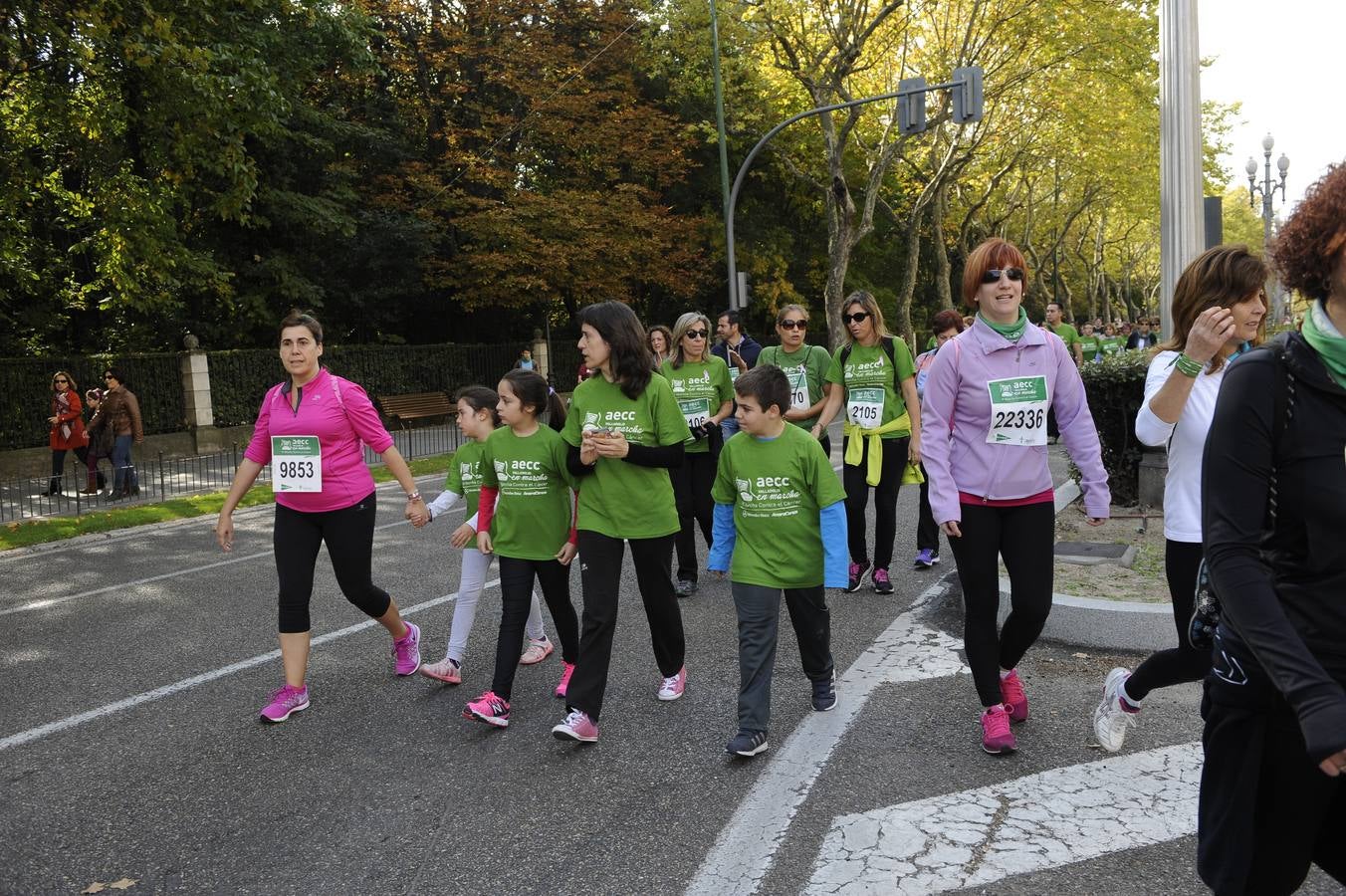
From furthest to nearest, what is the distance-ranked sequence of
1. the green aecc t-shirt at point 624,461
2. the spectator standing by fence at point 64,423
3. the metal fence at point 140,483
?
1. the spectator standing by fence at point 64,423
2. the metal fence at point 140,483
3. the green aecc t-shirt at point 624,461

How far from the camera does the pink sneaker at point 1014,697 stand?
176 inches

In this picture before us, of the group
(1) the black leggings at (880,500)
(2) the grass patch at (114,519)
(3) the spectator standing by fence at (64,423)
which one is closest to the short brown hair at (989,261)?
(1) the black leggings at (880,500)

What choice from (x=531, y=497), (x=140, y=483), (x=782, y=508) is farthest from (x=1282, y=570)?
(x=140, y=483)

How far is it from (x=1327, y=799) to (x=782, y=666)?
3.55 metres

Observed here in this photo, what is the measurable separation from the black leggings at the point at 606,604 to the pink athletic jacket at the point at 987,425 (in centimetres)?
124

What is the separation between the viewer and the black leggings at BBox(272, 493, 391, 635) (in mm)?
4992

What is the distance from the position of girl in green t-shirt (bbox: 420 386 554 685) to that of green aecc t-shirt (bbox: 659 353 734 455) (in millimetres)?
1848

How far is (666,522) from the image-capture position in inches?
185

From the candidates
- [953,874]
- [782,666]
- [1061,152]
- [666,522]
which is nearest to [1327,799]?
[953,874]

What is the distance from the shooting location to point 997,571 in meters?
4.25

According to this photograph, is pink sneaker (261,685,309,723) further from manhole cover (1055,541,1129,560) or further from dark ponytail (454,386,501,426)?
manhole cover (1055,541,1129,560)

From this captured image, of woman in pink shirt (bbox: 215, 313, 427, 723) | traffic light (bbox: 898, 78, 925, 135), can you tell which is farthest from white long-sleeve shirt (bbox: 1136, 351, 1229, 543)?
traffic light (bbox: 898, 78, 925, 135)

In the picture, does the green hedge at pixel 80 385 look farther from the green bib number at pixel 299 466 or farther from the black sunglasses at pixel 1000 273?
the black sunglasses at pixel 1000 273

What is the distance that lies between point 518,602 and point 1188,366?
2.90 m
